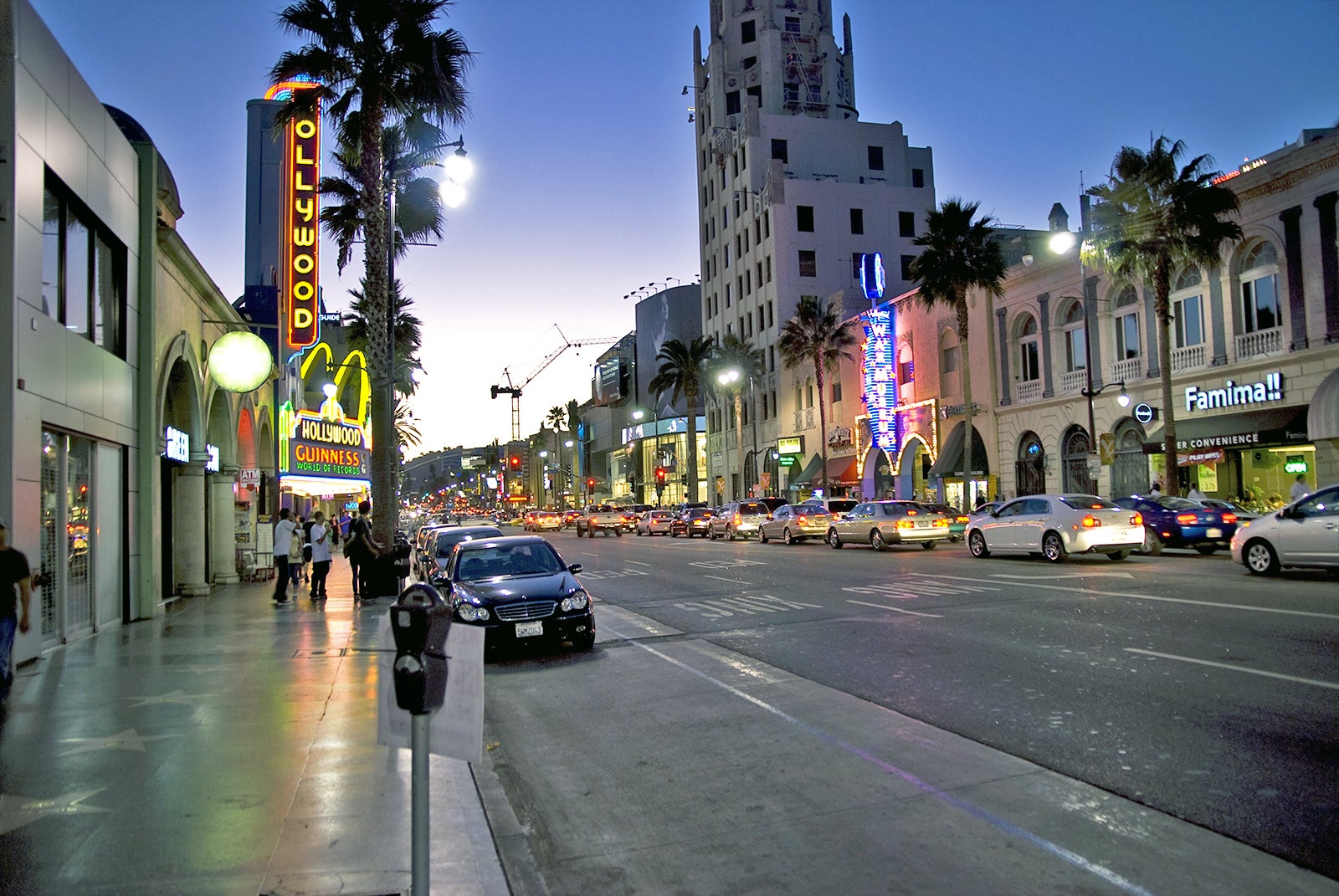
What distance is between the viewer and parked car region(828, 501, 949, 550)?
→ 1166 inches

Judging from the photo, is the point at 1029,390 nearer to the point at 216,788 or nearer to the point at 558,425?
the point at 216,788

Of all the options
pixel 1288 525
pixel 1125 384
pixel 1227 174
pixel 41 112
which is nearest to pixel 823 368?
pixel 1125 384

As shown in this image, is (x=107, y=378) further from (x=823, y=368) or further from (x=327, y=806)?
(x=823, y=368)

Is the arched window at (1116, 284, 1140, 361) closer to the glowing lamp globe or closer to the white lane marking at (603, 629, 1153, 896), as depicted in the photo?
the glowing lamp globe

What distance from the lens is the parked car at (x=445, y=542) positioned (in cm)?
1667

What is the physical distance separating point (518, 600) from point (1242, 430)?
82.9ft

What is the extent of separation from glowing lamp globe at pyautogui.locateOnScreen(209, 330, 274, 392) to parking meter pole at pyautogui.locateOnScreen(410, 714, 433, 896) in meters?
17.9

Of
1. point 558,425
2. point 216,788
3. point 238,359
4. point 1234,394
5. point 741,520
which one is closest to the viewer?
point 216,788

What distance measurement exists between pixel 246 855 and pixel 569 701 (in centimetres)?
440

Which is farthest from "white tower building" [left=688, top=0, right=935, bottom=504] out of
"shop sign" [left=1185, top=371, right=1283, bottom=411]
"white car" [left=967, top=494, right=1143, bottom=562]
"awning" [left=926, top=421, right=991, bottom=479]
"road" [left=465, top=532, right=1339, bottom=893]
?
"road" [left=465, top=532, right=1339, bottom=893]

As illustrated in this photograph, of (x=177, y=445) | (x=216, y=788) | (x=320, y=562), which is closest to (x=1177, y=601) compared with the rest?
(x=216, y=788)

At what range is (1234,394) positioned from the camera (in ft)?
95.4

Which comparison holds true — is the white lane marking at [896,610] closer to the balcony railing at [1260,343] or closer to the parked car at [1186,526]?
the parked car at [1186,526]

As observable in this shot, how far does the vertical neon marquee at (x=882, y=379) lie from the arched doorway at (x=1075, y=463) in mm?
11629
